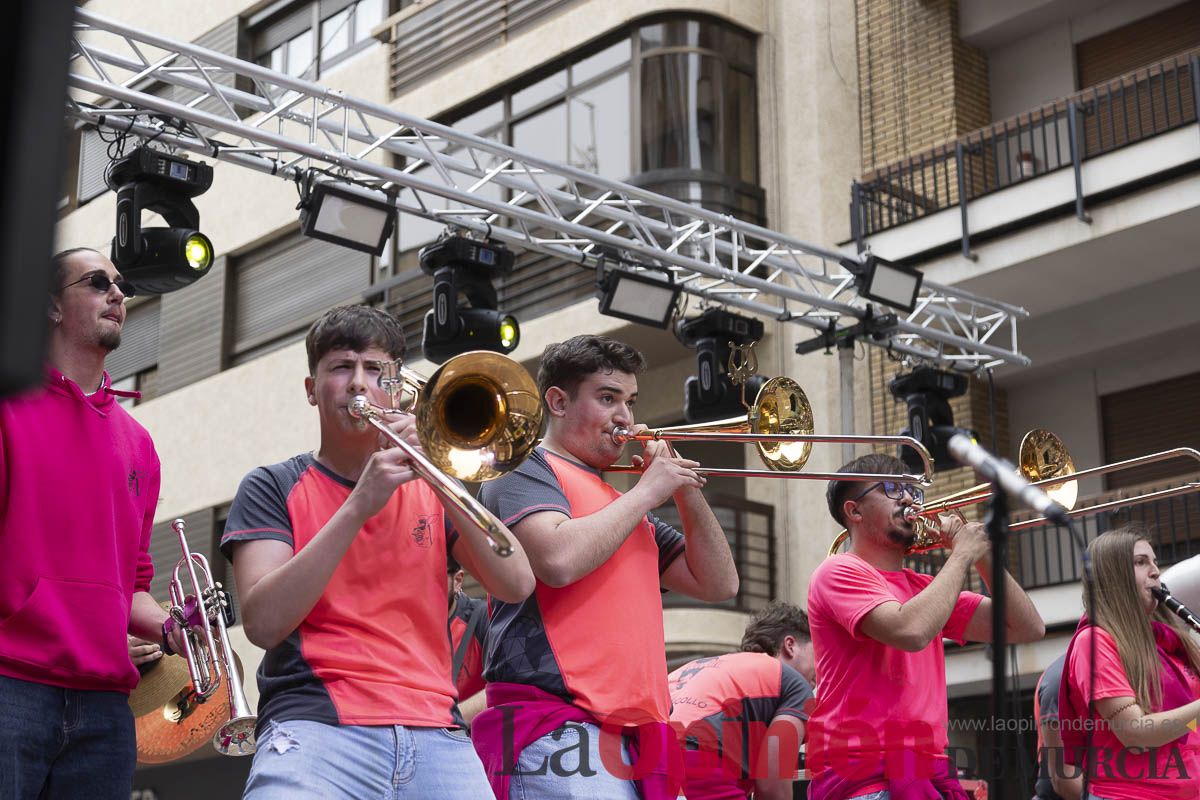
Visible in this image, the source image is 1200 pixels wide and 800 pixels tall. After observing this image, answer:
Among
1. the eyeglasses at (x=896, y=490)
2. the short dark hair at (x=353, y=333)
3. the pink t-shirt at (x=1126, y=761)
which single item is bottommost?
the pink t-shirt at (x=1126, y=761)

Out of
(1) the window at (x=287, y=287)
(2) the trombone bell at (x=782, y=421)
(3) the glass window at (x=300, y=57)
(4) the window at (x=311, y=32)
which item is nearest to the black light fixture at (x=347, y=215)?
(2) the trombone bell at (x=782, y=421)

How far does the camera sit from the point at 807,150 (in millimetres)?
15125

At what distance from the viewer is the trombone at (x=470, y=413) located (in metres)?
3.55

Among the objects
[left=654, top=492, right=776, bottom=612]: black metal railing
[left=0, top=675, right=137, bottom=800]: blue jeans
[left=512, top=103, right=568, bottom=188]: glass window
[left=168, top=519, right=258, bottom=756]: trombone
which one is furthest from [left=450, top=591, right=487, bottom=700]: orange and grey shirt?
[left=512, top=103, right=568, bottom=188]: glass window

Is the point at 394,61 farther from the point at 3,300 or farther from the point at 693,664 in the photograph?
the point at 3,300

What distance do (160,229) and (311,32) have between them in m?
11.7

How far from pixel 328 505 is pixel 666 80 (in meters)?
12.0

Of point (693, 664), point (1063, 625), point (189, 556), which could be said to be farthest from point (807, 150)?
point (189, 556)

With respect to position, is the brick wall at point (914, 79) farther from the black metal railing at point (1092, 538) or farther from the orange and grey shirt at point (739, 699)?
the orange and grey shirt at point (739, 699)

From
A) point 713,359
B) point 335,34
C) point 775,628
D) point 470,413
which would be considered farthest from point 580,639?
point 335,34

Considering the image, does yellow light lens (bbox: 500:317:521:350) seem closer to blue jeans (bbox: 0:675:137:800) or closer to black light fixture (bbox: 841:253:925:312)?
black light fixture (bbox: 841:253:925:312)

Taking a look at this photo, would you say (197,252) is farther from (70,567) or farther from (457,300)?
(70,567)

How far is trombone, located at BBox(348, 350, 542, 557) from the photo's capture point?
3.55 metres

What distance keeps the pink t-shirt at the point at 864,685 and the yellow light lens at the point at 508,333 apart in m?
5.65
